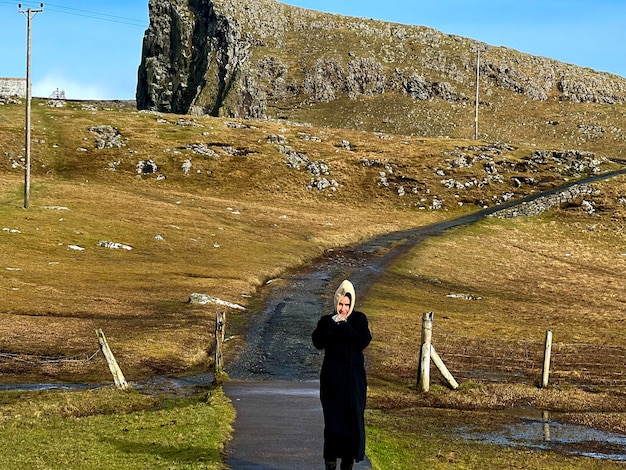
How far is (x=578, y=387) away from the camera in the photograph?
32.8 metres

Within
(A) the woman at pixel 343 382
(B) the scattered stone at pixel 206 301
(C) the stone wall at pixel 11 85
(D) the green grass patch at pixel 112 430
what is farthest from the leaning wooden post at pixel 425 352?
(C) the stone wall at pixel 11 85

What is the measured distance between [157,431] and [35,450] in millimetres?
3293

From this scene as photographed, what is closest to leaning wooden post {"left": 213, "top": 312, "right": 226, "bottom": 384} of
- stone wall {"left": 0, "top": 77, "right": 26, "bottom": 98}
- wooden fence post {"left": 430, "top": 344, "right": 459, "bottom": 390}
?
wooden fence post {"left": 430, "top": 344, "right": 459, "bottom": 390}

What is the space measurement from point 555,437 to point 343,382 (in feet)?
38.4

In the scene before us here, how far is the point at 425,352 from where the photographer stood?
95.1 ft

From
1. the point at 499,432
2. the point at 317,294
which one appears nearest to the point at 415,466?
the point at 499,432

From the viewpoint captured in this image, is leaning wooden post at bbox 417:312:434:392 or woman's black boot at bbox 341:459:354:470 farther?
leaning wooden post at bbox 417:312:434:392

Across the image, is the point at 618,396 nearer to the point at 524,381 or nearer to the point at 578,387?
the point at 578,387

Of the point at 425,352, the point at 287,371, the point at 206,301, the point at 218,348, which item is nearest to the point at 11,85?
the point at 206,301

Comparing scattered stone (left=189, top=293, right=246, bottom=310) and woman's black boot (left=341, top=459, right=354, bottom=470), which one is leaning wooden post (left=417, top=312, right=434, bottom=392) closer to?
woman's black boot (left=341, top=459, right=354, bottom=470)

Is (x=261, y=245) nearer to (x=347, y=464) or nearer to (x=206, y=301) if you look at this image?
(x=206, y=301)

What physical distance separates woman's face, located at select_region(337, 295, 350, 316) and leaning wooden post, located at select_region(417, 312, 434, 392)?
14267 millimetres

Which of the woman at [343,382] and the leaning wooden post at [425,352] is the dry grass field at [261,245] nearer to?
the leaning wooden post at [425,352]

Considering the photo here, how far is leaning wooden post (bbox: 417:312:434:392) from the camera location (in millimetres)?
28531
